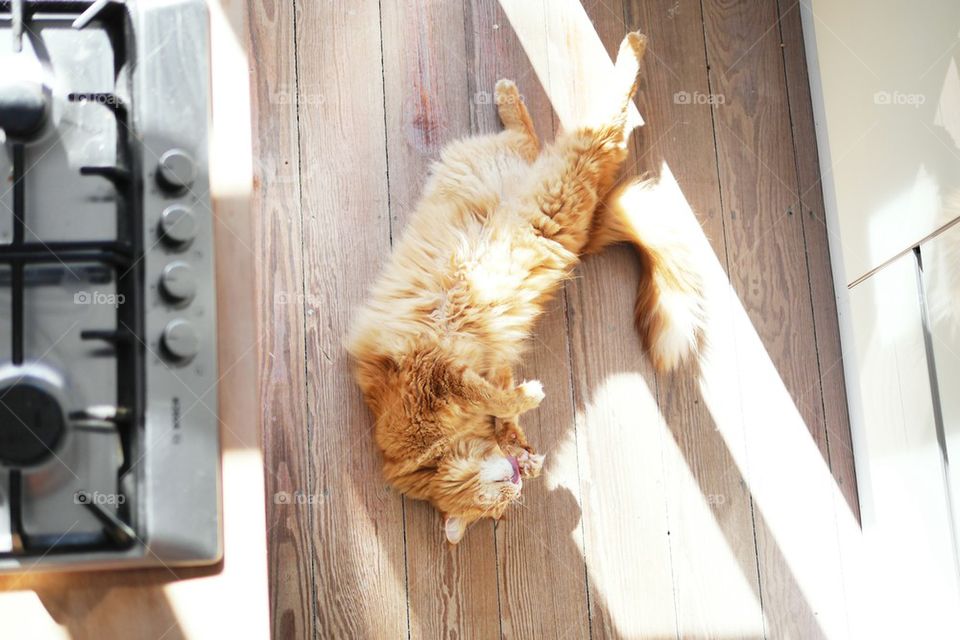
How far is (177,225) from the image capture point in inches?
37.2

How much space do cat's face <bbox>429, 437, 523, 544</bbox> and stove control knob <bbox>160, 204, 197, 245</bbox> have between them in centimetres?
96

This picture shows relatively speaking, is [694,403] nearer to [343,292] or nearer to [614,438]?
[614,438]

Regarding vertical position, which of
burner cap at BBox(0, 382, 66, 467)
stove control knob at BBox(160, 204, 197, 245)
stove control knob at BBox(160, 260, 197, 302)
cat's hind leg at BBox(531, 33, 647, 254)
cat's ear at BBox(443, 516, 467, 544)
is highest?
cat's hind leg at BBox(531, 33, 647, 254)

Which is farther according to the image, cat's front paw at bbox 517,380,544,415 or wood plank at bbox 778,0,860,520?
wood plank at bbox 778,0,860,520

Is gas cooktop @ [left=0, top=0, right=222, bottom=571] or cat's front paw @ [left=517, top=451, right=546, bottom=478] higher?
gas cooktop @ [left=0, top=0, right=222, bottom=571]

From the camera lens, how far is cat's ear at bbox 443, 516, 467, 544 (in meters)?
1.81

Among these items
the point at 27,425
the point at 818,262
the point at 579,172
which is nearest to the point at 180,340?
the point at 27,425

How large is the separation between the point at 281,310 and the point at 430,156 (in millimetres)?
578

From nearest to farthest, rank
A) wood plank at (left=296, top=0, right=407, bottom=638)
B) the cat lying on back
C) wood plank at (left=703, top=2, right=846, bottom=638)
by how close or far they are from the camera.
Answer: the cat lying on back < wood plank at (left=296, top=0, right=407, bottom=638) < wood plank at (left=703, top=2, right=846, bottom=638)

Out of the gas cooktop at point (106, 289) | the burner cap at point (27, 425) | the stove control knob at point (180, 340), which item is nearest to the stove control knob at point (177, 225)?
the gas cooktop at point (106, 289)

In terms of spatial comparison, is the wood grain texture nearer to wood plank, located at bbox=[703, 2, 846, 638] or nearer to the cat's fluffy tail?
the cat's fluffy tail

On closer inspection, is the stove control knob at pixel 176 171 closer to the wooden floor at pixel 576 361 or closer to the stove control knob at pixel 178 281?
the stove control knob at pixel 178 281

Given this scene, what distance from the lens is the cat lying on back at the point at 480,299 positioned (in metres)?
1.74

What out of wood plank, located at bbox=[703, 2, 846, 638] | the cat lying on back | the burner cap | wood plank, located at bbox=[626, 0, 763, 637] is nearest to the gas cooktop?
the burner cap
